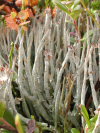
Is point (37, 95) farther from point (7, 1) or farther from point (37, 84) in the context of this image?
point (7, 1)

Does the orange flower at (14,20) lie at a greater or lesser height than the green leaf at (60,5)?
lesser

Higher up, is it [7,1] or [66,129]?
[7,1]

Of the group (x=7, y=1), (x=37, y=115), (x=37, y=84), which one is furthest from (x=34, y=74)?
(x=7, y=1)

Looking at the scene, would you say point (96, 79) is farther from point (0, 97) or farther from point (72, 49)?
point (0, 97)

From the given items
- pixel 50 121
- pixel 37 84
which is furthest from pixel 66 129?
pixel 37 84

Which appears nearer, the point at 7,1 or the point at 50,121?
the point at 50,121

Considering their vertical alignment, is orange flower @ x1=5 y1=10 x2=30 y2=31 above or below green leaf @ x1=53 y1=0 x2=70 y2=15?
below

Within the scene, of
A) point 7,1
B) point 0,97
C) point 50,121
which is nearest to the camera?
point 0,97

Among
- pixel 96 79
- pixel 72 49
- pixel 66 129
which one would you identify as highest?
pixel 72 49

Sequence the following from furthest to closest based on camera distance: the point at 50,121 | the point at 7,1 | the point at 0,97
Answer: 1. the point at 7,1
2. the point at 50,121
3. the point at 0,97
